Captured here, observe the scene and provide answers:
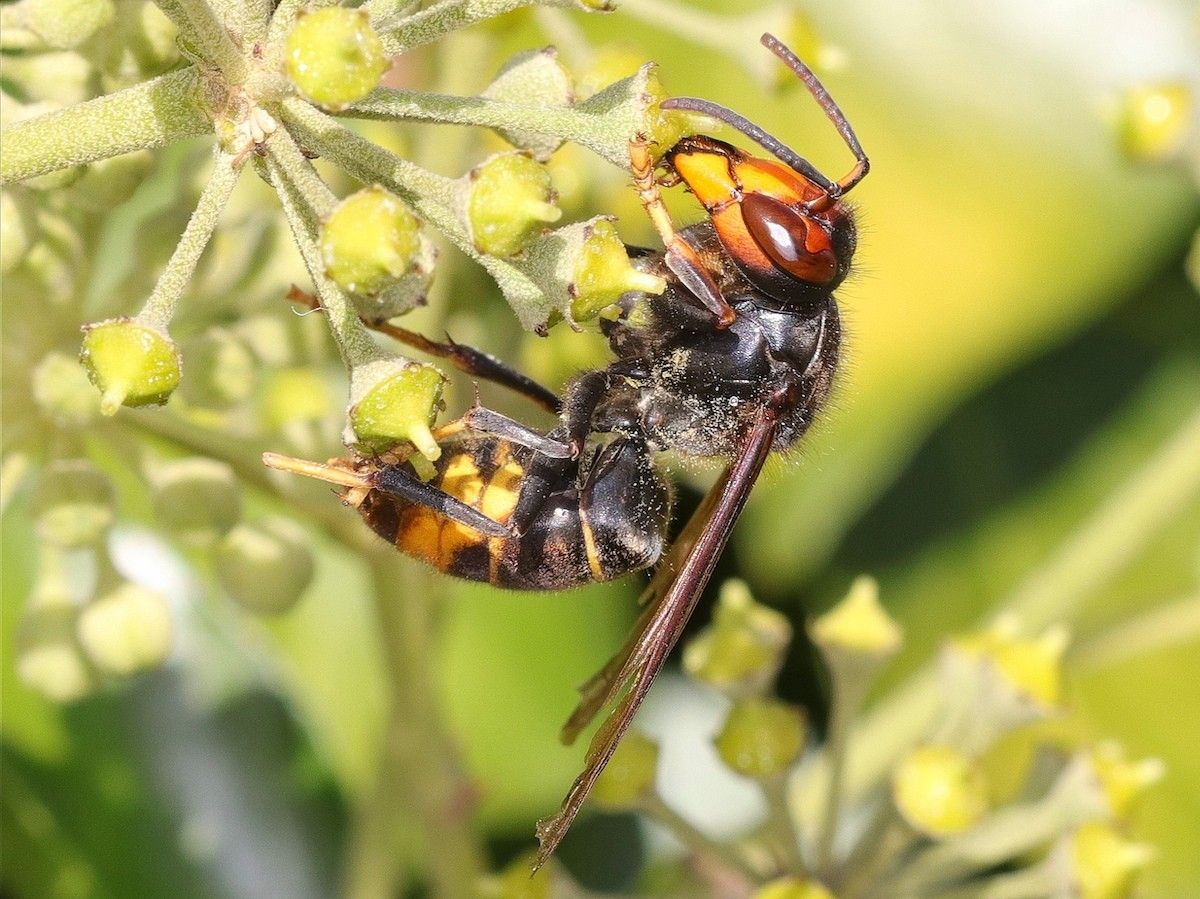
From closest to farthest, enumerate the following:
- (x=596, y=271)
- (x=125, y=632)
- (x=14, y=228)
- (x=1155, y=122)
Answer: (x=596, y=271)
(x=14, y=228)
(x=125, y=632)
(x=1155, y=122)

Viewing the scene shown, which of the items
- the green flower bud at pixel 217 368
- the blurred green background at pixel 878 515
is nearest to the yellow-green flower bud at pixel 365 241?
the green flower bud at pixel 217 368

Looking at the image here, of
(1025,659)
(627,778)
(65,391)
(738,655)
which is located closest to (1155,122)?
(1025,659)

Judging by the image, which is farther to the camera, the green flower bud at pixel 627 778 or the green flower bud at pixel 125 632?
the green flower bud at pixel 627 778

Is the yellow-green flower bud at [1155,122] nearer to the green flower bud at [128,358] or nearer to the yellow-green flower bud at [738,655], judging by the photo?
the yellow-green flower bud at [738,655]

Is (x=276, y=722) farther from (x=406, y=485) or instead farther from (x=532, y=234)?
(x=532, y=234)

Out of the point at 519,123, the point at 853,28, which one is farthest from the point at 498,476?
the point at 853,28

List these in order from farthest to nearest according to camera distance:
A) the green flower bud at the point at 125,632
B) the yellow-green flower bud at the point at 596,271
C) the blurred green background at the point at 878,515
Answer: the blurred green background at the point at 878,515
the green flower bud at the point at 125,632
the yellow-green flower bud at the point at 596,271

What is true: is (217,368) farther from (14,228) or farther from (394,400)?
(394,400)
